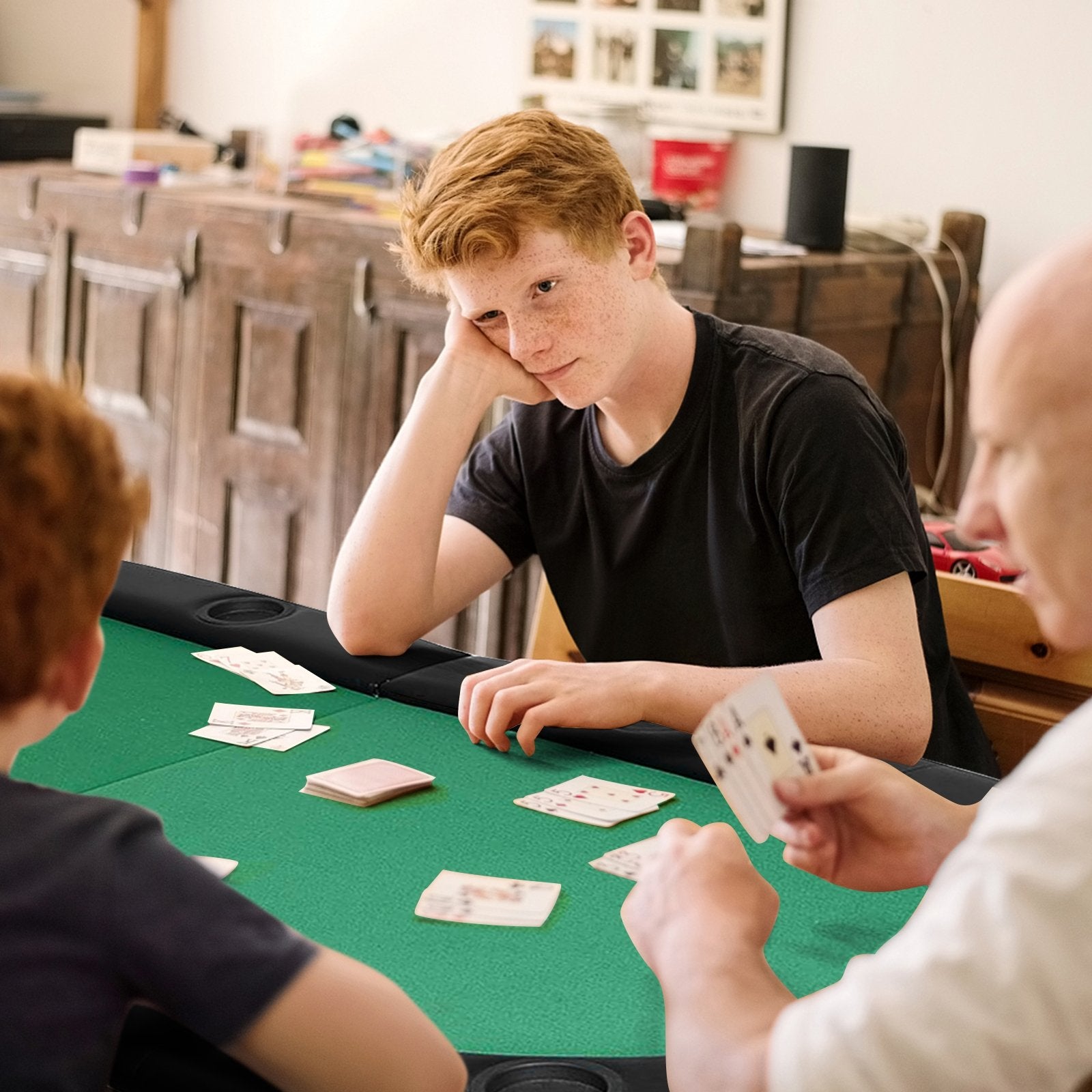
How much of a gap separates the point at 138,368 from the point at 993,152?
6.87 ft

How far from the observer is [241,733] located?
1529mm

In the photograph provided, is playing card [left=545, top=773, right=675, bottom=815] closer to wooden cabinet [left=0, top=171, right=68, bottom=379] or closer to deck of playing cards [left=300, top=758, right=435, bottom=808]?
deck of playing cards [left=300, top=758, right=435, bottom=808]

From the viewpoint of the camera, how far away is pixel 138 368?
3.81 meters

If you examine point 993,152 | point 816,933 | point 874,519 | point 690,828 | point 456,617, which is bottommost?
point 456,617

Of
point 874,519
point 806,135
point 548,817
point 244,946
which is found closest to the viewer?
point 244,946

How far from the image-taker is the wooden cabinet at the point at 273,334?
3035 mm

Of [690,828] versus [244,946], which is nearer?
[244,946]

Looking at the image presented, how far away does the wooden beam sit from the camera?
4.44 m

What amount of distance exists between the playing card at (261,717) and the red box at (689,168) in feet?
6.81

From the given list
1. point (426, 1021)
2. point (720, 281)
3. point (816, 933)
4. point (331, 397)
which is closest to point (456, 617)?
point (331, 397)

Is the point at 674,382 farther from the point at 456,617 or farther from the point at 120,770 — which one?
the point at 456,617

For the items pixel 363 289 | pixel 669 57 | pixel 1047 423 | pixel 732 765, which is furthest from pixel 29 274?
pixel 1047 423

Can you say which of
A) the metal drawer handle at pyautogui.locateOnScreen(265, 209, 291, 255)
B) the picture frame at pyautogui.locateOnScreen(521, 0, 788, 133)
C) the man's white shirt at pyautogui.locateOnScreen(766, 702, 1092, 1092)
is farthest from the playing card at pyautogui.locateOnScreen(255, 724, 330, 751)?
the picture frame at pyautogui.locateOnScreen(521, 0, 788, 133)

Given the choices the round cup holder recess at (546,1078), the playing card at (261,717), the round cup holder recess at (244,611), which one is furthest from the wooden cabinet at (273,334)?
the round cup holder recess at (546,1078)
